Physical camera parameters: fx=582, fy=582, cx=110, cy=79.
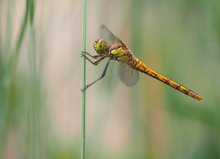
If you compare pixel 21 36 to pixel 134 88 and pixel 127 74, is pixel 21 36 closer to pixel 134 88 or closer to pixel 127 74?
pixel 127 74

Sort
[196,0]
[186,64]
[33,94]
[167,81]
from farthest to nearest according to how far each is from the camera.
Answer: [196,0] < [186,64] < [167,81] < [33,94]

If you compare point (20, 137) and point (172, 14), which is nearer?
point (20, 137)

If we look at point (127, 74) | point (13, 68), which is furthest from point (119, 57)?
point (13, 68)

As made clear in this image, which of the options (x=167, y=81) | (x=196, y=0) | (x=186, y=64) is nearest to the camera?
(x=167, y=81)

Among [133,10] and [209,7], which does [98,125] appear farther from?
[209,7]

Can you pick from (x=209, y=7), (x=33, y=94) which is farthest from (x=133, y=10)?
(x=33, y=94)

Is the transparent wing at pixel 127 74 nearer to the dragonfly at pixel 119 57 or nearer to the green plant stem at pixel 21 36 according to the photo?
the dragonfly at pixel 119 57

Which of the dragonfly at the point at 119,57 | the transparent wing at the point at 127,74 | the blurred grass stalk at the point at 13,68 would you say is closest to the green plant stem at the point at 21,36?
the blurred grass stalk at the point at 13,68
